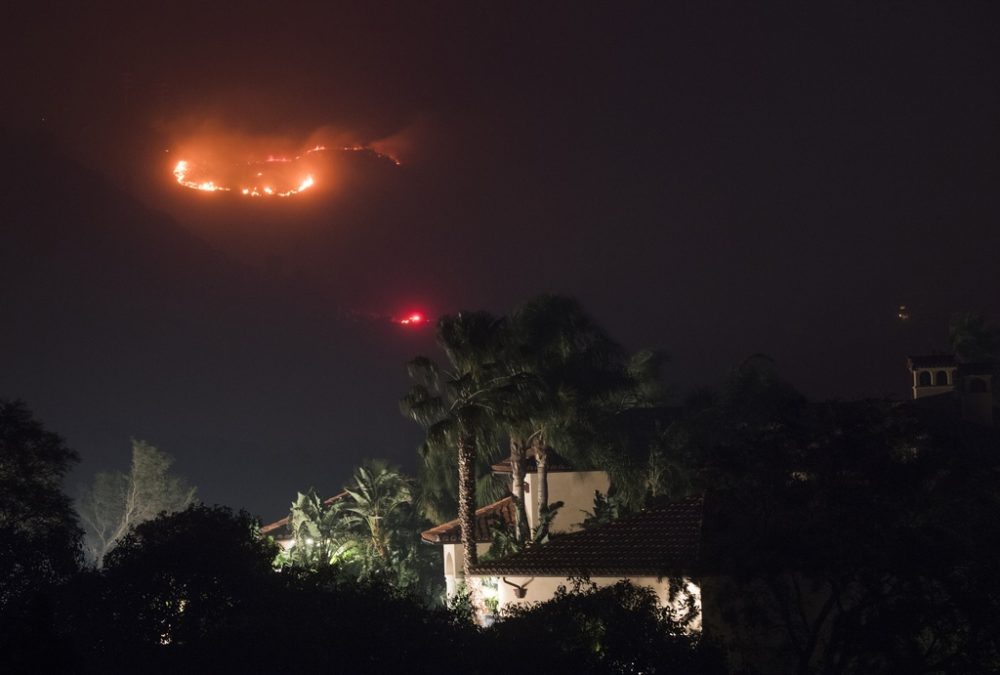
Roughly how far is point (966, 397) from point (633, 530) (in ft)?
80.1

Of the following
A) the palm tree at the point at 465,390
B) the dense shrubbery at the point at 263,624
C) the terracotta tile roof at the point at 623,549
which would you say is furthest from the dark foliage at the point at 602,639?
the palm tree at the point at 465,390

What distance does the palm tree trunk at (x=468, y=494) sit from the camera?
34.7 m

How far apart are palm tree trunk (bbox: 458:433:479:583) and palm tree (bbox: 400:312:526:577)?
28 millimetres

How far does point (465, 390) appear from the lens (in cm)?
3453

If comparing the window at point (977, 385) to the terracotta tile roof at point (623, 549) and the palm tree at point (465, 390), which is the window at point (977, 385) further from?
the terracotta tile roof at point (623, 549)

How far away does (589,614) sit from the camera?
66.4 feet

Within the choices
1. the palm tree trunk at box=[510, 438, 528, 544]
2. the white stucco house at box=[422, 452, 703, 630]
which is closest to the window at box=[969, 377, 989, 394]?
the palm tree trunk at box=[510, 438, 528, 544]

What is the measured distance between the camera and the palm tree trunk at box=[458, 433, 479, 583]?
114ft

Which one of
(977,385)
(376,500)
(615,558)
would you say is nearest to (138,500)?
(376,500)

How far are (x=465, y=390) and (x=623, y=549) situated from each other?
9460mm

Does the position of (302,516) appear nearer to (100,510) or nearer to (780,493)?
(780,493)

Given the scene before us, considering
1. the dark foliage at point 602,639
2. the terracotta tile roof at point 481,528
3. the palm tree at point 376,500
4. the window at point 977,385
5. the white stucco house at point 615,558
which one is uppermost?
the window at point 977,385

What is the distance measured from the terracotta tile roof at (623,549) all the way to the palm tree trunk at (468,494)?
6.11 m

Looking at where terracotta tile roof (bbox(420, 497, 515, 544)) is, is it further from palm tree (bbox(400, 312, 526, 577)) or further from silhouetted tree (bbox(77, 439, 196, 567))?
silhouetted tree (bbox(77, 439, 196, 567))
